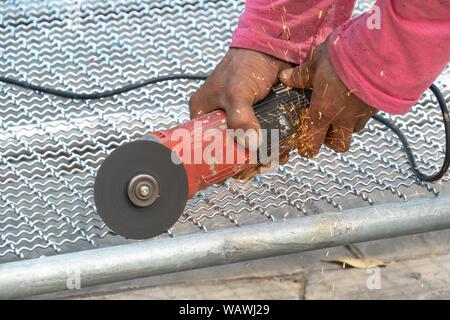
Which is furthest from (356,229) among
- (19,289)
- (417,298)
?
→ (19,289)

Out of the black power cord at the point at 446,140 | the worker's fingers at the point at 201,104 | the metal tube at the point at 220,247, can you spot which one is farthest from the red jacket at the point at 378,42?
the black power cord at the point at 446,140

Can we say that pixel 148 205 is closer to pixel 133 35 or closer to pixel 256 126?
pixel 256 126

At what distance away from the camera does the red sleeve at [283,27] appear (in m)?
2.03

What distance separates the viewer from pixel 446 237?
2.55 metres

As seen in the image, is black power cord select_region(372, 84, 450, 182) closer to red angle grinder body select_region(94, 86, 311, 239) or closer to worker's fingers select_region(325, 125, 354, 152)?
worker's fingers select_region(325, 125, 354, 152)

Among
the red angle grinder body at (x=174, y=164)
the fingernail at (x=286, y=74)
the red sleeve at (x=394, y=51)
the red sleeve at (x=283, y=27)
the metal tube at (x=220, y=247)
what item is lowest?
the metal tube at (x=220, y=247)

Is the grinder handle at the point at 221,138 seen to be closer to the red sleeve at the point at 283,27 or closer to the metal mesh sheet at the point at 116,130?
the red sleeve at the point at 283,27

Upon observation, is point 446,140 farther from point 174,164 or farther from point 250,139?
point 174,164

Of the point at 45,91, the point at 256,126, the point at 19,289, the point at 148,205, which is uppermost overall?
the point at 45,91

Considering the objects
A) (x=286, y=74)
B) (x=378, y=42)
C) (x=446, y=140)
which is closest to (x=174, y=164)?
(x=286, y=74)

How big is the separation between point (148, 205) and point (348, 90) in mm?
474

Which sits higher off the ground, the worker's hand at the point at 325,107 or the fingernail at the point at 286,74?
the fingernail at the point at 286,74

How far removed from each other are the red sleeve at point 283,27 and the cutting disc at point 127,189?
0.37 meters

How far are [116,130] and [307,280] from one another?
0.74 metres
